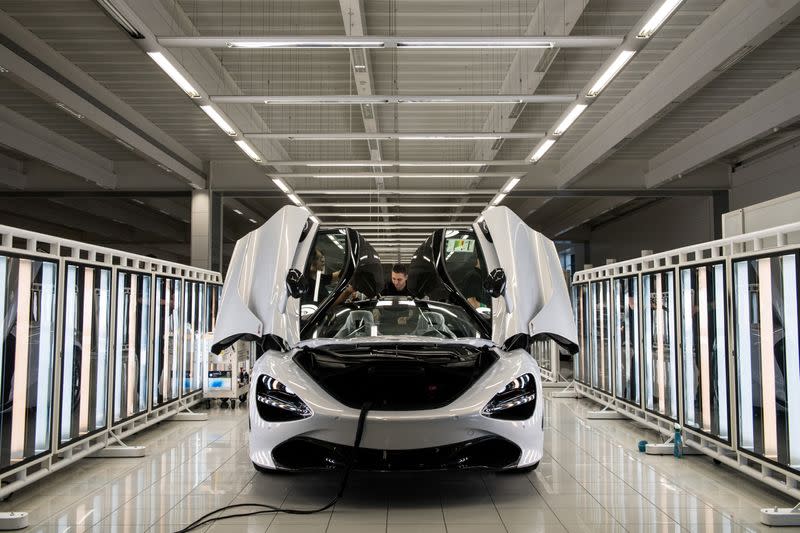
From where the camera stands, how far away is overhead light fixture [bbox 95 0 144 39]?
15.7 feet

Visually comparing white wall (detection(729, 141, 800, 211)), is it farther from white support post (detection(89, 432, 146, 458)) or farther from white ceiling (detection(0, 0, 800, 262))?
white support post (detection(89, 432, 146, 458))

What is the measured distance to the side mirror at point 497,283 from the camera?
4.41m

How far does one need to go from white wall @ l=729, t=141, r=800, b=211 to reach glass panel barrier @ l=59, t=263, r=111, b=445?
1111cm

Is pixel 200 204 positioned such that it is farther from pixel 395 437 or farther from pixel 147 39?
pixel 395 437

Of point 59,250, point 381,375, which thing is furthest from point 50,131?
point 381,375

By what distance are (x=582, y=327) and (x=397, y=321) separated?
4.46m

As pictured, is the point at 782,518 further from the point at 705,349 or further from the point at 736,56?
the point at 736,56

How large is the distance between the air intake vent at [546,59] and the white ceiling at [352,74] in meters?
0.03

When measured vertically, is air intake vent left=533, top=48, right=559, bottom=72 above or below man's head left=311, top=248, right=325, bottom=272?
above

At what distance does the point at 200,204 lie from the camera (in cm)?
Result: 1423

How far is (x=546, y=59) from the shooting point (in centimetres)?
772

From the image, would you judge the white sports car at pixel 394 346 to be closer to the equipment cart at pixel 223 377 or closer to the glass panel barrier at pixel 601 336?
the glass panel barrier at pixel 601 336

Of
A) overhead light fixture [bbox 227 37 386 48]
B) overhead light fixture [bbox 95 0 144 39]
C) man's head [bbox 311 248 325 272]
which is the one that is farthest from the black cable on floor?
overhead light fixture [bbox 95 0 144 39]

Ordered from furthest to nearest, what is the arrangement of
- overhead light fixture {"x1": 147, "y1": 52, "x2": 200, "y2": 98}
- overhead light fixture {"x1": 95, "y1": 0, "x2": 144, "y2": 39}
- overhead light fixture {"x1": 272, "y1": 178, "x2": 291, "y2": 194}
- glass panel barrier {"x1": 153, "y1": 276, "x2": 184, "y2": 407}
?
overhead light fixture {"x1": 272, "y1": 178, "x2": 291, "y2": 194} < glass panel barrier {"x1": 153, "y1": 276, "x2": 184, "y2": 407} < overhead light fixture {"x1": 147, "y1": 52, "x2": 200, "y2": 98} < overhead light fixture {"x1": 95, "y1": 0, "x2": 144, "y2": 39}
